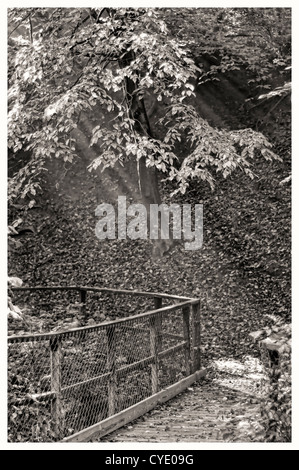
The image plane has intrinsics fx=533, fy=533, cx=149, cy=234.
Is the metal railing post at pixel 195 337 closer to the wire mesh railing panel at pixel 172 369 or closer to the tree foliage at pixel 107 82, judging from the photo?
the wire mesh railing panel at pixel 172 369

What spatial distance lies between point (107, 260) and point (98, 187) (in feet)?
11.6

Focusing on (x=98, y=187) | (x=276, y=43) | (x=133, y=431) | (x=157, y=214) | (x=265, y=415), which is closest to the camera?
(x=265, y=415)

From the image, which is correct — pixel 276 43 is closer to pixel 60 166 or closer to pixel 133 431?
pixel 60 166

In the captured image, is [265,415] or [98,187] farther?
[98,187]

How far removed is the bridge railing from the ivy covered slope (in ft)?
5.83

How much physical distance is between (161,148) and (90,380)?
239 inches

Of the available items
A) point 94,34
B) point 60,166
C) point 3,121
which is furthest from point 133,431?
point 60,166

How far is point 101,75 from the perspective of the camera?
10203mm

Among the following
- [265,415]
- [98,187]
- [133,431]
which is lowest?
[133,431]

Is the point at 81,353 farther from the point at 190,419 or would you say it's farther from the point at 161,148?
the point at 161,148

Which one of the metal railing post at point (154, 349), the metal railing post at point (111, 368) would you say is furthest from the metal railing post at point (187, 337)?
the metal railing post at point (111, 368)

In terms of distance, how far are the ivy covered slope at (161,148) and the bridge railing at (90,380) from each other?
1776 mm

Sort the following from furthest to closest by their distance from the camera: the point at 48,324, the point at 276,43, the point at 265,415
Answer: the point at 276,43 → the point at 48,324 → the point at 265,415

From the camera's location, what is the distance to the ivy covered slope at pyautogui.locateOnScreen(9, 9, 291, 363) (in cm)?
1002
